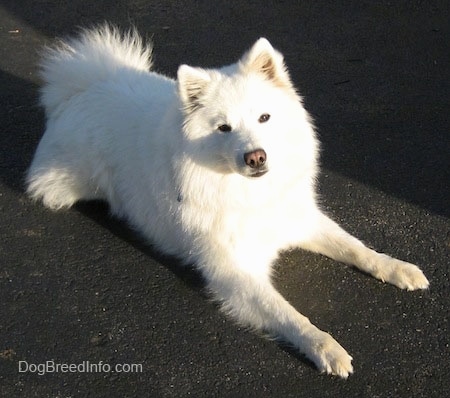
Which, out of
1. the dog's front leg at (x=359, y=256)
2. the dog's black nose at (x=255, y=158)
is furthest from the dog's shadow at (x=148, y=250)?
the dog's black nose at (x=255, y=158)

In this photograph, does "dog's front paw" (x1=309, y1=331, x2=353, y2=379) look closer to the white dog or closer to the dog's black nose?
the white dog

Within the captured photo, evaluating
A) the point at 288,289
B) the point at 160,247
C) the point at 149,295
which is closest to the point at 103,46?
the point at 160,247

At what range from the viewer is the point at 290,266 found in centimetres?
395

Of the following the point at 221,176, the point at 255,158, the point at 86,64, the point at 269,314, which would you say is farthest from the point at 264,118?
the point at 86,64

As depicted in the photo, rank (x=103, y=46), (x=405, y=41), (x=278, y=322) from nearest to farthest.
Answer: (x=278, y=322) < (x=103, y=46) < (x=405, y=41)

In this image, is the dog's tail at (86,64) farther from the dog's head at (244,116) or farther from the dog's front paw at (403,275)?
the dog's front paw at (403,275)

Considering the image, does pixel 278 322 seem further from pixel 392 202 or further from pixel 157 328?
pixel 392 202

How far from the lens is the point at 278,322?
3398 mm

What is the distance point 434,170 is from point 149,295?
2170mm

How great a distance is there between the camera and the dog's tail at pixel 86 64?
14.8 ft

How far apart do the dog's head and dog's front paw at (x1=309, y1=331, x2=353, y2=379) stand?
0.88m

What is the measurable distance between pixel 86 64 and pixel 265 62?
62.7 inches

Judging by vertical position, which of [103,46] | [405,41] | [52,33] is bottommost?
[52,33]

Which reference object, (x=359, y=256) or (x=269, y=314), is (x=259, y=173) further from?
(x=359, y=256)
